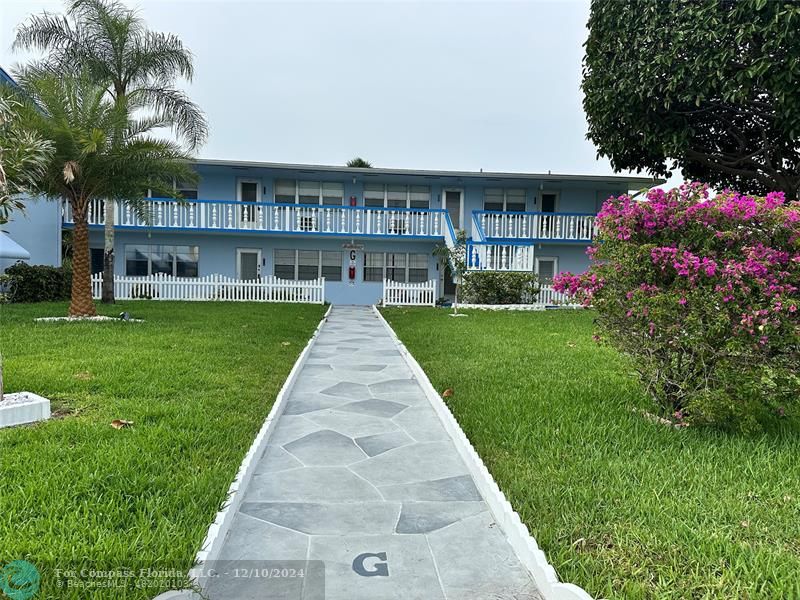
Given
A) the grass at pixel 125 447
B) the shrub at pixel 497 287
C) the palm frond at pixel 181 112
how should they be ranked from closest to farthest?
the grass at pixel 125 447 < the palm frond at pixel 181 112 < the shrub at pixel 497 287

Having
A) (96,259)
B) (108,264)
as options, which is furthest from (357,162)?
(108,264)

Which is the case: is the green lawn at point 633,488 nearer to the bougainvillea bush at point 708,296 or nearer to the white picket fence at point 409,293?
the bougainvillea bush at point 708,296

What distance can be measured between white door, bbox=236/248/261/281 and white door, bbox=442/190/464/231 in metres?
8.07

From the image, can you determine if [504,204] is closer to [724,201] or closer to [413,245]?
[413,245]

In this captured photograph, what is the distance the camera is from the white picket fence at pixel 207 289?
17469mm

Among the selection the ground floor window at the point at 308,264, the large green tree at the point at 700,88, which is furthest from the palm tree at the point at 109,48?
the large green tree at the point at 700,88

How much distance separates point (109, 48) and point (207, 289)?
7.81 meters

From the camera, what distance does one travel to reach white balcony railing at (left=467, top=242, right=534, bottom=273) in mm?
17594

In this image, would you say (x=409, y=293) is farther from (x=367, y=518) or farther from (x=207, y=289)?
(x=367, y=518)

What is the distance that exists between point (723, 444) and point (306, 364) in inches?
202

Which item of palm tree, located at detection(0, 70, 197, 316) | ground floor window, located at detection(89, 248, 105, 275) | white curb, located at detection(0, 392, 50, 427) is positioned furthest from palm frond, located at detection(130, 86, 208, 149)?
white curb, located at detection(0, 392, 50, 427)

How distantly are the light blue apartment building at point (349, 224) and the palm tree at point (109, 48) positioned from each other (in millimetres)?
3679

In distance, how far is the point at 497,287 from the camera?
16984 mm

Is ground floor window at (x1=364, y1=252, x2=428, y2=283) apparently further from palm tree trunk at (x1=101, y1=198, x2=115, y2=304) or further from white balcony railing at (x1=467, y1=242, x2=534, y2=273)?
palm tree trunk at (x1=101, y1=198, x2=115, y2=304)
